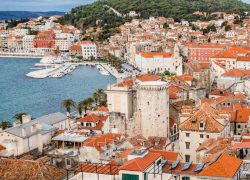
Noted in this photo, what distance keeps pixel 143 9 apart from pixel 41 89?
6092 cm

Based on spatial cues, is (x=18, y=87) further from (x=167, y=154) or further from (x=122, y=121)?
(x=167, y=154)

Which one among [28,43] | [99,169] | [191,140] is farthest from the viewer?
[28,43]

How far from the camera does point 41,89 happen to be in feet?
156

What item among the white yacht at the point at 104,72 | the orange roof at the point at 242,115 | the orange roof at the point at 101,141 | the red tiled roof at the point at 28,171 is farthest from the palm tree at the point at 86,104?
the white yacht at the point at 104,72

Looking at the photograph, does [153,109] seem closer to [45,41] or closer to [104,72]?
[104,72]

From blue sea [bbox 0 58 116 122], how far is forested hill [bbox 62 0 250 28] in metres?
34.4

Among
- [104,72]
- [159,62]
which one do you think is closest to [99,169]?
[159,62]

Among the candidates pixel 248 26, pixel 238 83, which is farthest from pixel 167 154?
pixel 248 26

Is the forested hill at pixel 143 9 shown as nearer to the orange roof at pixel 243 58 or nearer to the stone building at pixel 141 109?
the orange roof at pixel 243 58

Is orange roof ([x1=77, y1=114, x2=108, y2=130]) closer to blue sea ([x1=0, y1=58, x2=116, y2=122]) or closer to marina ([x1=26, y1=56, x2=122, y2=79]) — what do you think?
blue sea ([x1=0, y1=58, x2=116, y2=122])

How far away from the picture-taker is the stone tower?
17.2 meters

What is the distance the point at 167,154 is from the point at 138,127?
5584 millimetres

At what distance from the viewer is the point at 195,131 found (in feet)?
50.5

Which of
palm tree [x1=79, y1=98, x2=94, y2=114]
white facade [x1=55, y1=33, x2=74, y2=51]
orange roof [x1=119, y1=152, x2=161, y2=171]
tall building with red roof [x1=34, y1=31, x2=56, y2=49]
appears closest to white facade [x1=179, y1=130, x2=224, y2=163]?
orange roof [x1=119, y1=152, x2=161, y2=171]
